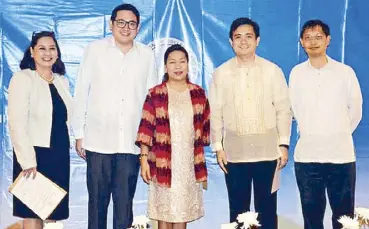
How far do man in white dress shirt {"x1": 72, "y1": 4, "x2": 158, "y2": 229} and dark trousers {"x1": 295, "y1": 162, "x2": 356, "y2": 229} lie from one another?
102 cm

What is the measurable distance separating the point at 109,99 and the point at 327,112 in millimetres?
1268

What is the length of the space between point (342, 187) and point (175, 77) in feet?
3.82

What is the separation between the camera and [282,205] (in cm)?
376

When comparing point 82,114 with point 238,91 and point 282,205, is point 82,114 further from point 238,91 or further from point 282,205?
point 282,205

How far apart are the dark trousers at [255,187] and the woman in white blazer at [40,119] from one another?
1.00 meters

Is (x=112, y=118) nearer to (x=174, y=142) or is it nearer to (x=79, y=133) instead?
(x=79, y=133)

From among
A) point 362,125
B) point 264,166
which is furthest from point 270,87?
point 362,125

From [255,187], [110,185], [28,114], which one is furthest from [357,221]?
[28,114]

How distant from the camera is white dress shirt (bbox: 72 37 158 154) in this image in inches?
121

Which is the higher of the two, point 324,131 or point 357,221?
point 324,131

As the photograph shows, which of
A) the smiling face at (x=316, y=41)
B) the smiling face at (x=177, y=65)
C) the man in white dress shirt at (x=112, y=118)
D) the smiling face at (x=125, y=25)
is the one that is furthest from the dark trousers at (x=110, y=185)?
the smiling face at (x=316, y=41)

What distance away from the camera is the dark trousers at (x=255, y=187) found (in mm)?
3086

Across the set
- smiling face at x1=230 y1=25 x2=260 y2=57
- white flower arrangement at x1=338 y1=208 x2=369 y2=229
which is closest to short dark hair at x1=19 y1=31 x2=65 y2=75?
smiling face at x1=230 y1=25 x2=260 y2=57

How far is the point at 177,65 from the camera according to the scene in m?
3.01
